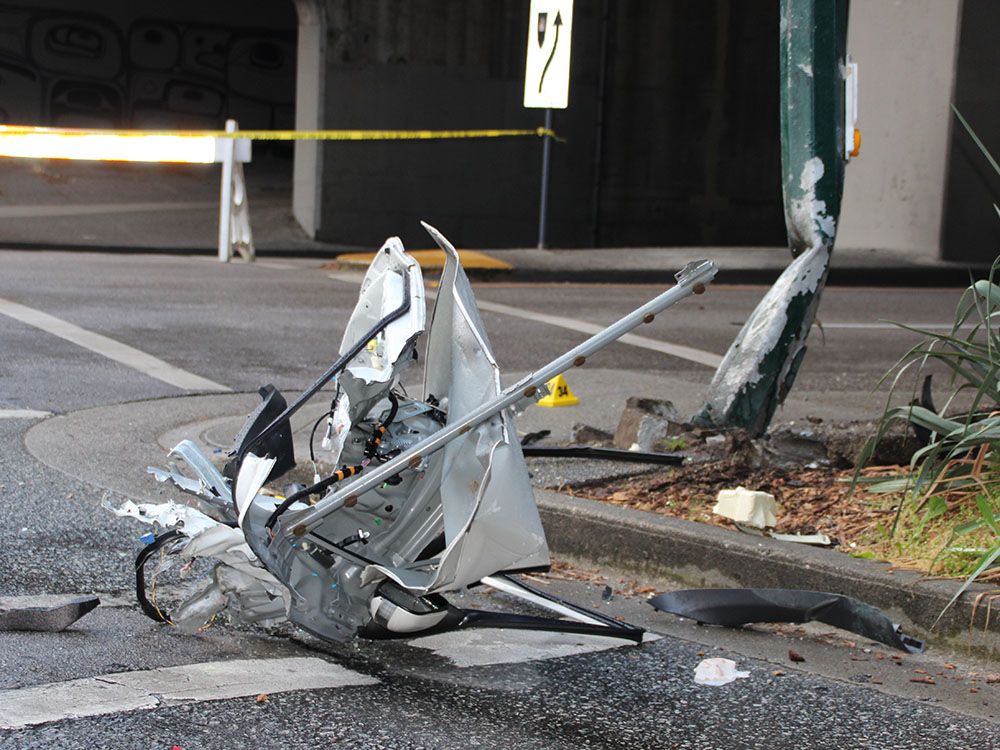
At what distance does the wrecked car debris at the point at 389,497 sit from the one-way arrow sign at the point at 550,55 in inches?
445

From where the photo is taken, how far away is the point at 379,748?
12.0ft

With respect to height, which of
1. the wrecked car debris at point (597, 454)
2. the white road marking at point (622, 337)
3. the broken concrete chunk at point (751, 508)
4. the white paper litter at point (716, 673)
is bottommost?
the white paper litter at point (716, 673)

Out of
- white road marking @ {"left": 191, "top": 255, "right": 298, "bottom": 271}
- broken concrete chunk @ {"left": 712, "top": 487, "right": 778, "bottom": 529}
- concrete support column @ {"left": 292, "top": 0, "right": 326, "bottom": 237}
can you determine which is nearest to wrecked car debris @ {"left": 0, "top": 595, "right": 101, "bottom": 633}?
broken concrete chunk @ {"left": 712, "top": 487, "right": 778, "bottom": 529}

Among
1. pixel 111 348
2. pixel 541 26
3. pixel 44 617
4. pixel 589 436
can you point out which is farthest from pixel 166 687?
pixel 541 26

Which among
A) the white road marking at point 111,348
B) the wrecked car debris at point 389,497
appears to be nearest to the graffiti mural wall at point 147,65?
the white road marking at point 111,348

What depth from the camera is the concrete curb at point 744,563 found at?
465cm

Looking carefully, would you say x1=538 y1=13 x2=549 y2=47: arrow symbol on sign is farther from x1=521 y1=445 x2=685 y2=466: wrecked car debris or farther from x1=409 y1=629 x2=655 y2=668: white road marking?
x1=409 y1=629 x2=655 y2=668: white road marking

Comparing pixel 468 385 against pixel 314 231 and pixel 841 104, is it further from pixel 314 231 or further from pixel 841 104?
pixel 314 231

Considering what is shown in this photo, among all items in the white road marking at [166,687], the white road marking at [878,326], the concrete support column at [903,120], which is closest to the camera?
the white road marking at [166,687]

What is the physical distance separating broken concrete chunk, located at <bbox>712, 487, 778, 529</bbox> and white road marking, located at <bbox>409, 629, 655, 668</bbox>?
3.45ft

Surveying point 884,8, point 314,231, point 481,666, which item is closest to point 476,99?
point 314,231

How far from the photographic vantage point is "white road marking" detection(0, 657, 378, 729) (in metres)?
3.76

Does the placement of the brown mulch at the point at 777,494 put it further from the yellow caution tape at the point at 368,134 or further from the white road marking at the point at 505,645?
the yellow caution tape at the point at 368,134

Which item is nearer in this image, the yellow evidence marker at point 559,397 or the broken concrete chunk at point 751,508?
the broken concrete chunk at point 751,508
